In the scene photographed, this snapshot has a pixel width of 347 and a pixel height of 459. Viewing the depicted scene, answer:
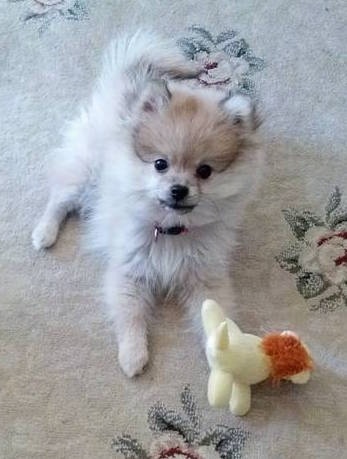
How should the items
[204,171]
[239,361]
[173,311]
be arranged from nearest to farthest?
[239,361]
[204,171]
[173,311]

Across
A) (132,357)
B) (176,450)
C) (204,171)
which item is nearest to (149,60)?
(204,171)

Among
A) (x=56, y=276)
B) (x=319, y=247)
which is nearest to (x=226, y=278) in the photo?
(x=319, y=247)

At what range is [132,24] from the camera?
2.03 meters

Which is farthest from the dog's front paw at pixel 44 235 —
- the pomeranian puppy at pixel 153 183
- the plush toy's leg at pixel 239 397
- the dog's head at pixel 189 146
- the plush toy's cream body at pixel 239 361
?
the plush toy's leg at pixel 239 397

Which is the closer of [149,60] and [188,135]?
[188,135]

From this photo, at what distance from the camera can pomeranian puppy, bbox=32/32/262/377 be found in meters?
1.34

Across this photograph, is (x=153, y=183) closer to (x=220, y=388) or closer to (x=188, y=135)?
(x=188, y=135)

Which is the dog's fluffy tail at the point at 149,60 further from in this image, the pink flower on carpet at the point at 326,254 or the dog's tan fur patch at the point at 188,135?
the pink flower on carpet at the point at 326,254

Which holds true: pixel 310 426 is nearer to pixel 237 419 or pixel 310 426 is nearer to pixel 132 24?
pixel 237 419

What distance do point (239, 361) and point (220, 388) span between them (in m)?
0.06

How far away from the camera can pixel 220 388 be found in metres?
1.25

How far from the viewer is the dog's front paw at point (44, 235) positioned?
5.04 feet

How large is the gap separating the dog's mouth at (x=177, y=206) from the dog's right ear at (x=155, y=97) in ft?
0.57

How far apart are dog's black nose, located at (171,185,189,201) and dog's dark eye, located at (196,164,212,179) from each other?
50mm
